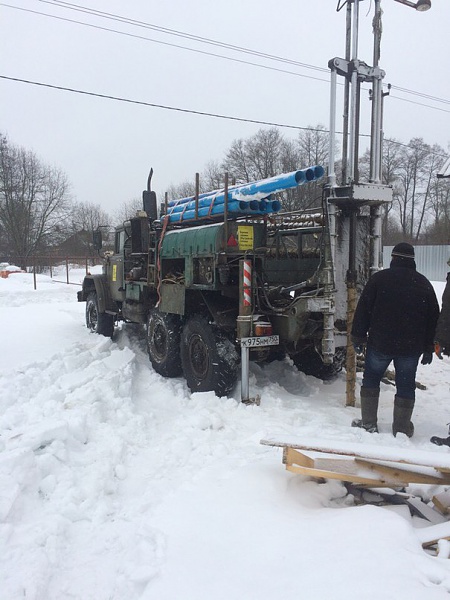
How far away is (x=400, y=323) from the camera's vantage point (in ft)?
14.0

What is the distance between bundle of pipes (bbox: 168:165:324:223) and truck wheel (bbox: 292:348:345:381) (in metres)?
2.07

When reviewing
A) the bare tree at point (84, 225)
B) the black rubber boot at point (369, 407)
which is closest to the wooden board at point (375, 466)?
the black rubber boot at point (369, 407)

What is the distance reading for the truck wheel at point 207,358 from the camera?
17.9 feet

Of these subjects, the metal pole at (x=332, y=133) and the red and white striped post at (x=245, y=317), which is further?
the red and white striped post at (x=245, y=317)

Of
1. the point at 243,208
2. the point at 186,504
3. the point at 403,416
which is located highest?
the point at 243,208

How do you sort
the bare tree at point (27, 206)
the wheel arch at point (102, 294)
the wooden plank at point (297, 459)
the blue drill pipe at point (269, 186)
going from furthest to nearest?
the bare tree at point (27, 206) → the wheel arch at point (102, 294) → the blue drill pipe at point (269, 186) → the wooden plank at point (297, 459)

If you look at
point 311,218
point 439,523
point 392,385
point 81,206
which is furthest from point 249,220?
point 81,206

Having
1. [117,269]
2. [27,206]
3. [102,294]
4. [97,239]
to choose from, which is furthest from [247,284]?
[27,206]

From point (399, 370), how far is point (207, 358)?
Result: 2233mm

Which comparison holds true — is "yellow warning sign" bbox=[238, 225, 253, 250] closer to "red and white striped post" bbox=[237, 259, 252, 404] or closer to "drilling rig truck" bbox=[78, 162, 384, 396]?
"drilling rig truck" bbox=[78, 162, 384, 396]

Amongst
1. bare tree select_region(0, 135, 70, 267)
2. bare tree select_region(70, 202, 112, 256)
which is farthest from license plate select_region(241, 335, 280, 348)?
bare tree select_region(0, 135, 70, 267)

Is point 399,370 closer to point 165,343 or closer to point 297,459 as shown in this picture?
point 297,459

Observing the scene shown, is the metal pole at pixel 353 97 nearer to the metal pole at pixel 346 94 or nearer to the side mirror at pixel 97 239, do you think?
the metal pole at pixel 346 94

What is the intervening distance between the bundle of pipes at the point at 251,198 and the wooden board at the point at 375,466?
277cm
